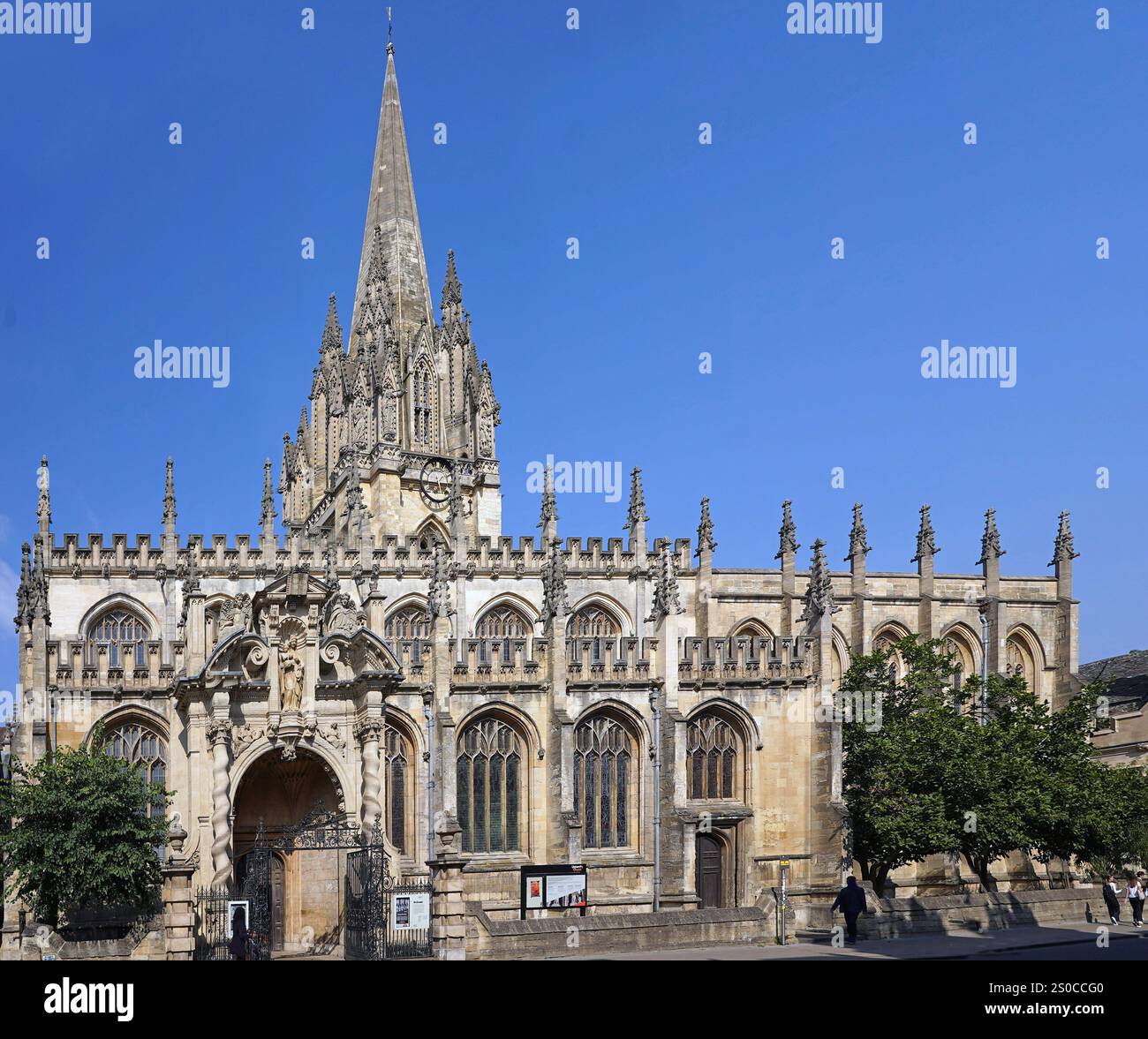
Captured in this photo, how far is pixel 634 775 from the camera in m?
41.5

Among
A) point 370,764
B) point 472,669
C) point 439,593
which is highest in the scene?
point 439,593

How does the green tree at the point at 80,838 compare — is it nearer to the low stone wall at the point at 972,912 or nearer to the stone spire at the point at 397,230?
the low stone wall at the point at 972,912

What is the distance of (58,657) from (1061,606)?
44825 millimetres

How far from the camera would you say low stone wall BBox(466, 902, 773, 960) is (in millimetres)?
30750

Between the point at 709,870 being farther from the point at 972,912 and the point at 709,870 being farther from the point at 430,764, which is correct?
the point at 430,764

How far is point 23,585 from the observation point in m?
45.5

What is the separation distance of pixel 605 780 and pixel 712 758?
3.27 m

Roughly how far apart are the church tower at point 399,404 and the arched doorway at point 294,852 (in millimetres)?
25242

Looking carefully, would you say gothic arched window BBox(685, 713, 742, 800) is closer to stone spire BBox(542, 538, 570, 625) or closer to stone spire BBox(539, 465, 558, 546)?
stone spire BBox(542, 538, 570, 625)

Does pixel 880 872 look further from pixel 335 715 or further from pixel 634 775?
pixel 335 715

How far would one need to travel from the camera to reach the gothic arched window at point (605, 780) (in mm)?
A: 41094

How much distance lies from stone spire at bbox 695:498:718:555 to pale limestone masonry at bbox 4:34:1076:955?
7.0 inches

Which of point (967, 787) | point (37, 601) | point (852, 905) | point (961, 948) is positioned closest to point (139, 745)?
point (37, 601)

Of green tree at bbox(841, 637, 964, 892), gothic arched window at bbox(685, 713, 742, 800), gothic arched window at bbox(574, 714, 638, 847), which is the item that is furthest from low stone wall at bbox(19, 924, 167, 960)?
green tree at bbox(841, 637, 964, 892)
